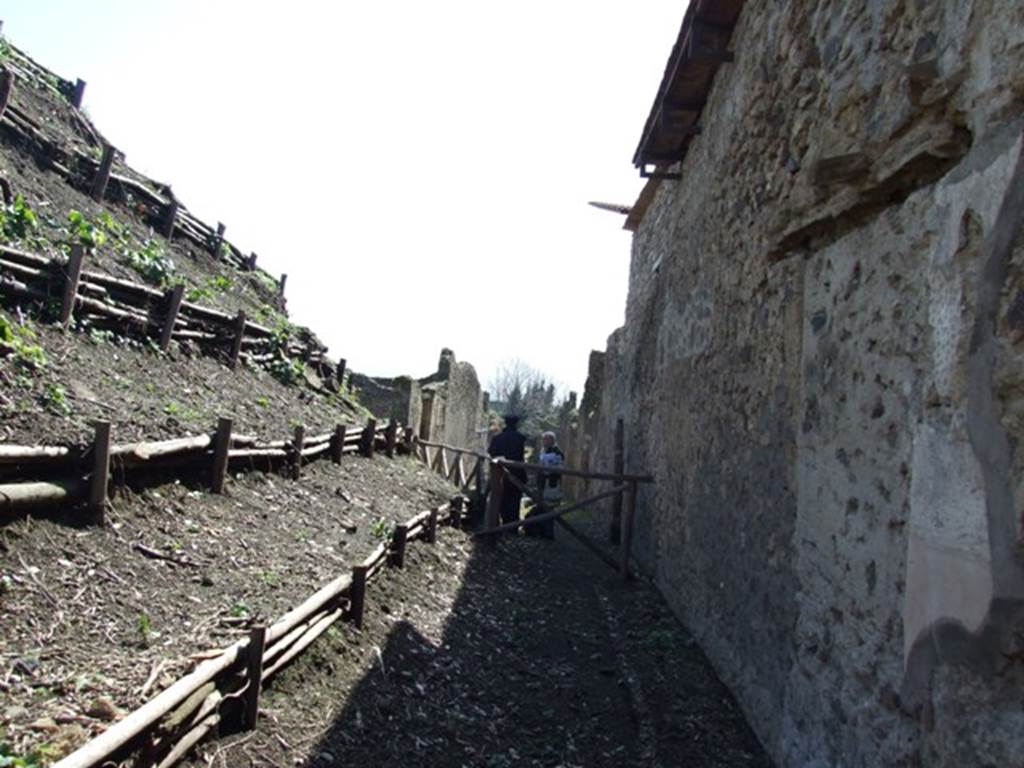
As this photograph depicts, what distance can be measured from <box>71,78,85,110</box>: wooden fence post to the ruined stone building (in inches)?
246

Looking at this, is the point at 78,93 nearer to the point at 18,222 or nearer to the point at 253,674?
the point at 18,222

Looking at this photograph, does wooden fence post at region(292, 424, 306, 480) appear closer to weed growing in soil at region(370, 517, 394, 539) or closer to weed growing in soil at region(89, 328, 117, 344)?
weed growing in soil at region(370, 517, 394, 539)

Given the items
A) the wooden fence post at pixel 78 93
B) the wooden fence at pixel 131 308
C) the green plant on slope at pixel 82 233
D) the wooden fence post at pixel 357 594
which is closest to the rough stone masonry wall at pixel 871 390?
the wooden fence post at pixel 357 594

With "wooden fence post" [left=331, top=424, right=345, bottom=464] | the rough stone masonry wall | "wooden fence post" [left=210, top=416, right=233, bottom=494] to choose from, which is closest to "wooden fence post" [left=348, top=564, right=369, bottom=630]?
"wooden fence post" [left=210, top=416, right=233, bottom=494]

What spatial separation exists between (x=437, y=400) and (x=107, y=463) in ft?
50.5

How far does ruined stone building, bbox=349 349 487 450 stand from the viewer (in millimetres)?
Answer: 17500

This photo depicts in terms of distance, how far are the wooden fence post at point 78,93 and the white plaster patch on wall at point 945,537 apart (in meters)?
13.3

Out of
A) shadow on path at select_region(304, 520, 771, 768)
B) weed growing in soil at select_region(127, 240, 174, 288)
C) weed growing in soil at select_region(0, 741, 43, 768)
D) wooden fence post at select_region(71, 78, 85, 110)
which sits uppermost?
wooden fence post at select_region(71, 78, 85, 110)

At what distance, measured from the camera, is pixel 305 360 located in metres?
12.2

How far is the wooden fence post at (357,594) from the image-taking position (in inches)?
191

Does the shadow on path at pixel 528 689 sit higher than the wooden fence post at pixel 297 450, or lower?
lower

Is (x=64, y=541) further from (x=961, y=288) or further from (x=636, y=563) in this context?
(x=636, y=563)

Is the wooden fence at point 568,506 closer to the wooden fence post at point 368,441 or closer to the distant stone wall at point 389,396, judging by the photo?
the wooden fence post at point 368,441

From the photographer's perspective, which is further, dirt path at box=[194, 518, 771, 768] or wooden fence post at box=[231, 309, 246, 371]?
wooden fence post at box=[231, 309, 246, 371]
